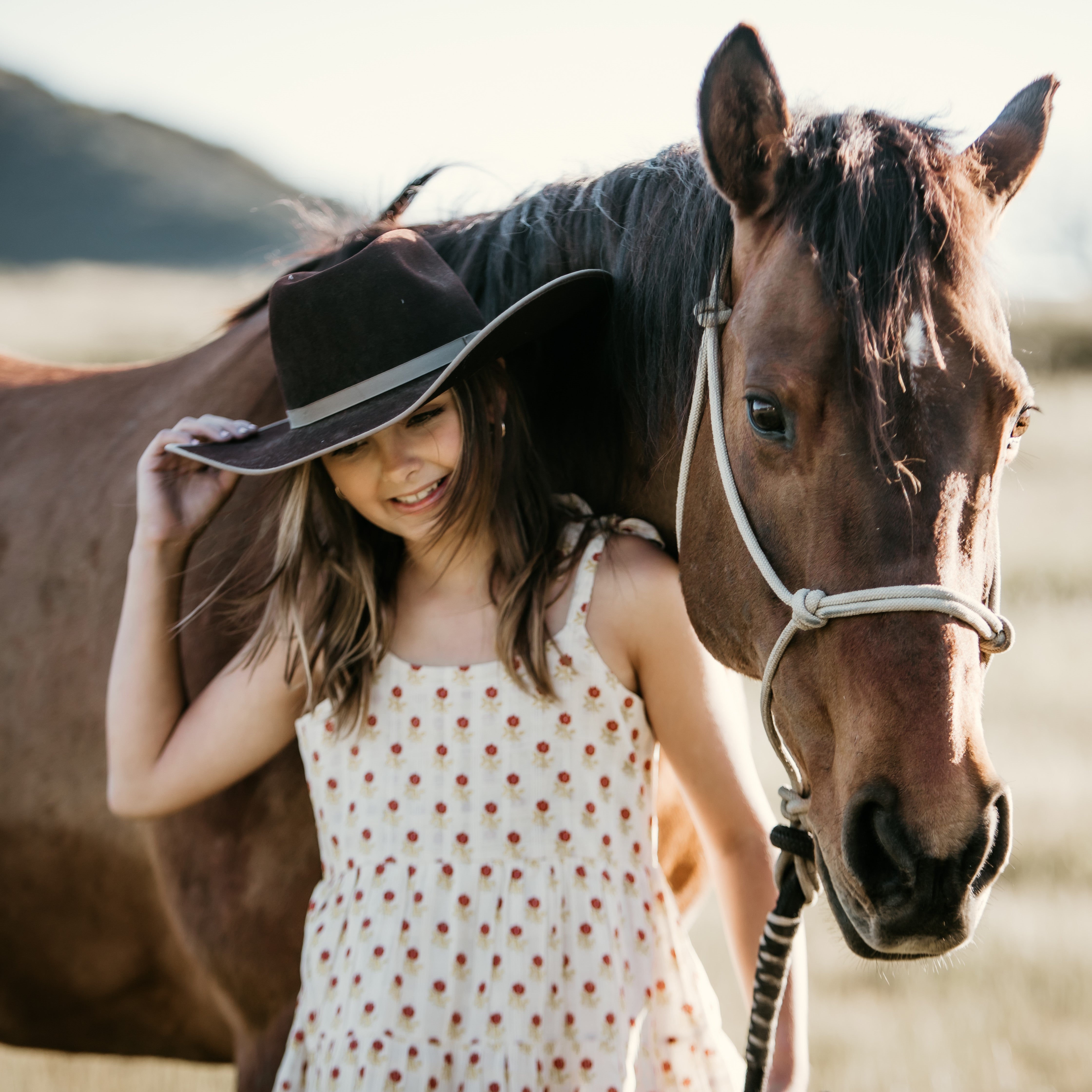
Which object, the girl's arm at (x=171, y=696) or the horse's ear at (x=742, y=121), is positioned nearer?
the horse's ear at (x=742, y=121)

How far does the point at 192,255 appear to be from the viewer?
1436 inches

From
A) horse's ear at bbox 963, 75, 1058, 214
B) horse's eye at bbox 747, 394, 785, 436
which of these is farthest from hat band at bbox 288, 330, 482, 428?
horse's ear at bbox 963, 75, 1058, 214

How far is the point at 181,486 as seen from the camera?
194cm

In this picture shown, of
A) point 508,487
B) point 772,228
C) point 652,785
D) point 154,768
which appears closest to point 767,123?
point 772,228

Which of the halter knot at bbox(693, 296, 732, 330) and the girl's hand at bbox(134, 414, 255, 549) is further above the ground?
the halter knot at bbox(693, 296, 732, 330)

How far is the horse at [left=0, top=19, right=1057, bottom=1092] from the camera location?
115cm

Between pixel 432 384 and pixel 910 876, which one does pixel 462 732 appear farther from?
pixel 910 876

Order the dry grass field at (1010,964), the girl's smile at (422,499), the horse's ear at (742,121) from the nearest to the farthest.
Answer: the horse's ear at (742,121), the girl's smile at (422,499), the dry grass field at (1010,964)

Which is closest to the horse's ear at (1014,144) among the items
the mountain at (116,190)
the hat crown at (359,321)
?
the hat crown at (359,321)

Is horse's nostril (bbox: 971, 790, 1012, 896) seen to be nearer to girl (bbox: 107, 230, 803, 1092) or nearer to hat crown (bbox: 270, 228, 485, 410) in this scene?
girl (bbox: 107, 230, 803, 1092)

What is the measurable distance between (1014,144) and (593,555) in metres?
0.93

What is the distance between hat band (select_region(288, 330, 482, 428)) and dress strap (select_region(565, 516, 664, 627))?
0.41 m

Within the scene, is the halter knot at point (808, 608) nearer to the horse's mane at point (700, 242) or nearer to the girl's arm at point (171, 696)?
the horse's mane at point (700, 242)

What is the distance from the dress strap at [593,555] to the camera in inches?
65.9
